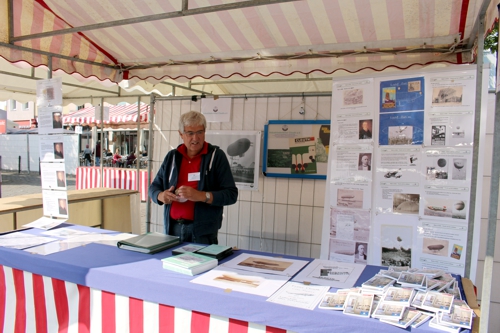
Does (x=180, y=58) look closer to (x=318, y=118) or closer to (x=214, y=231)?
(x=318, y=118)

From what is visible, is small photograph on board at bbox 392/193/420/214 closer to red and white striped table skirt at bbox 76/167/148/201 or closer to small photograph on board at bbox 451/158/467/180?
small photograph on board at bbox 451/158/467/180

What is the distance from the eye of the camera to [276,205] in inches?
130

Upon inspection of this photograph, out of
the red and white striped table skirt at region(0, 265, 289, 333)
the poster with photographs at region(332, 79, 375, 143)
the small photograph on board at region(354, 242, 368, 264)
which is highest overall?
the poster with photographs at region(332, 79, 375, 143)

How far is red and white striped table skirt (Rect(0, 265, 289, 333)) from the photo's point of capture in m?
1.43

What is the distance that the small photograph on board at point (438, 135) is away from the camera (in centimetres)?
206

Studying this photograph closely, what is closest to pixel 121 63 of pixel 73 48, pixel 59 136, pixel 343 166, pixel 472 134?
pixel 73 48

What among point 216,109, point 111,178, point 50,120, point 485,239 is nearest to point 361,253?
point 485,239

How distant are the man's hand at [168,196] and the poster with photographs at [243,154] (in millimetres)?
1194

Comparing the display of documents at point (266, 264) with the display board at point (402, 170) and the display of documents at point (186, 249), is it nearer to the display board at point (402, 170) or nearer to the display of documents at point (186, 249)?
the display of documents at point (186, 249)

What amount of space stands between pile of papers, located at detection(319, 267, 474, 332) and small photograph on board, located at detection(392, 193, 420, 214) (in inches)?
26.6

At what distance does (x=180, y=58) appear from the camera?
3477mm

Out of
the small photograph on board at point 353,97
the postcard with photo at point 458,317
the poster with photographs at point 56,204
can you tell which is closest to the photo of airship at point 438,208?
the small photograph on board at point 353,97

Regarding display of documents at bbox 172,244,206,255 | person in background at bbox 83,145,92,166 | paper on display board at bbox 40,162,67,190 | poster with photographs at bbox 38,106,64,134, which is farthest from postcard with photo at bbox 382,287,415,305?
person in background at bbox 83,145,92,166

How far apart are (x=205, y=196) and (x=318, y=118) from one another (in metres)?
1.44
